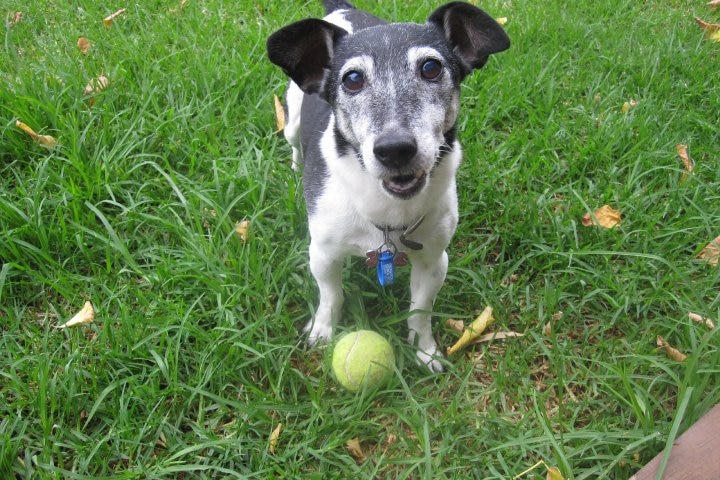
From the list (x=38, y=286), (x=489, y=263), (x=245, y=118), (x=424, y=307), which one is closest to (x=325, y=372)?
(x=424, y=307)

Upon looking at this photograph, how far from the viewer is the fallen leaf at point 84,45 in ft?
12.9

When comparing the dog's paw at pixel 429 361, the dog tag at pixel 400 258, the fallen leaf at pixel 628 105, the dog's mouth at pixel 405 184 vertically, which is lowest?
the dog's paw at pixel 429 361

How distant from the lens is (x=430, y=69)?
2.01 m

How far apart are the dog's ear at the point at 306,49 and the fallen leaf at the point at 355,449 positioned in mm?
1327

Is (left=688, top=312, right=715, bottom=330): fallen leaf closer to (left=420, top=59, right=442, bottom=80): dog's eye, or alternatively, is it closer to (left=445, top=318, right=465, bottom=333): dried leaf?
(left=445, top=318, right=465, bottom=333): dried leaf

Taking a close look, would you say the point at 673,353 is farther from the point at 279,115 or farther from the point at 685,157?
the point at 279,115

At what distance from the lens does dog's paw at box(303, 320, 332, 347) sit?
258cm

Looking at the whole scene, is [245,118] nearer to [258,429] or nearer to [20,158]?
[20,158]

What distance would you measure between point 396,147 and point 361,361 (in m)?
0.86

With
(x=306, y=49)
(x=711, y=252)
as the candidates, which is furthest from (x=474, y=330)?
(x=306, y=49)

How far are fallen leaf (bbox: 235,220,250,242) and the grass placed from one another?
3 centimetres

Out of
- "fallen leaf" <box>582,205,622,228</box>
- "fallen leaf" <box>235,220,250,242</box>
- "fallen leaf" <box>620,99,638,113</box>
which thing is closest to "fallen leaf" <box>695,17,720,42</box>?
"fallen leaf" <box>620,99,638,113</box>

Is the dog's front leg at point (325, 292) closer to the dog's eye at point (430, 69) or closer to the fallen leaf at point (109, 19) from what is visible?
the dog's eye at point (430, 69)

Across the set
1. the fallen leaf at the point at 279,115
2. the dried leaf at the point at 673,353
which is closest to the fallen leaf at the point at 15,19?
the fallen leaf at the point at 279,115
